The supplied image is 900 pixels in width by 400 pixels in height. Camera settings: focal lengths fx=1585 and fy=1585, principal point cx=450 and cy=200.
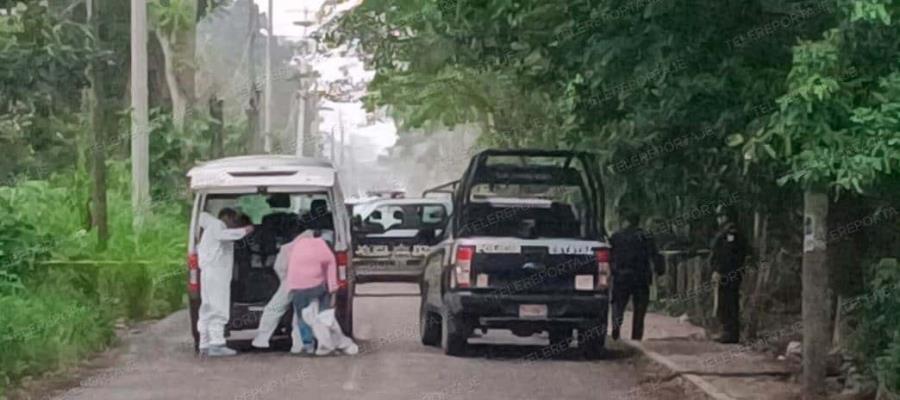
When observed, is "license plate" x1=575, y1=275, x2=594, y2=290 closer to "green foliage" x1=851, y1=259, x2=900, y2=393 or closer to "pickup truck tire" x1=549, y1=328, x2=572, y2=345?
"pickup truck tire" x1=549, y1=328, x2=572, y2=345

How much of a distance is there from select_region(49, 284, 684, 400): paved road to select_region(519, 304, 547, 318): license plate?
555mm

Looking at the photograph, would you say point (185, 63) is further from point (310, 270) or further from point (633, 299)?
point (310, 270)

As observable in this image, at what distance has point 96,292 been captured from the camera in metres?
21.4

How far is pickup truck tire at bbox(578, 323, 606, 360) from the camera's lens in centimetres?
1825

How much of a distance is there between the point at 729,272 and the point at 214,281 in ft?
20.1

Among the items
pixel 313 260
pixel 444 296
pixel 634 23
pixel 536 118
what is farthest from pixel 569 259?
pixel 536 118

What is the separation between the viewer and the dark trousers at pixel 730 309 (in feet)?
62.2

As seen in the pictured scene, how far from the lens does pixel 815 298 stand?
13.9 metres

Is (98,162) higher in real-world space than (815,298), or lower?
higher

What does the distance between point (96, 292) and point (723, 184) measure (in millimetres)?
8661

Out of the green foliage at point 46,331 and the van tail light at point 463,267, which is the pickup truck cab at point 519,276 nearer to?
the van tail light at point 463,267

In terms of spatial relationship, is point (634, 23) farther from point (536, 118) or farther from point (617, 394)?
point (536, 118)

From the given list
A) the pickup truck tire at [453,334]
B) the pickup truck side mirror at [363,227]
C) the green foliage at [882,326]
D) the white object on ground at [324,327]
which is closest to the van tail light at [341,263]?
the white object on ground at [324,327]

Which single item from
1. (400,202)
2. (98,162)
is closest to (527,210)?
(98,162)
